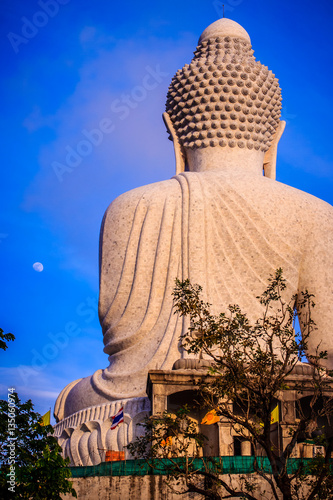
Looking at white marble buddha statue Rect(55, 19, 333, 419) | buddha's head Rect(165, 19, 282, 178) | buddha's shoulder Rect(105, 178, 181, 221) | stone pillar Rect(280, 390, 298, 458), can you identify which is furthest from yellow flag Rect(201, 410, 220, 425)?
buddha's head Rect(165, 19, 282, 178)

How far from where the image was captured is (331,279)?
14047mm

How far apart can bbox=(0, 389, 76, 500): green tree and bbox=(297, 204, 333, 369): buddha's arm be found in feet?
22.7

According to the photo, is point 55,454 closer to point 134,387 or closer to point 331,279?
point 134,387

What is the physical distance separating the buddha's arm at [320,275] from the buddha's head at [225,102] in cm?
276

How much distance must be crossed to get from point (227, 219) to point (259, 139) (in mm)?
2831

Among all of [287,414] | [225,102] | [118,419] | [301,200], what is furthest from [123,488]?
[225,102]

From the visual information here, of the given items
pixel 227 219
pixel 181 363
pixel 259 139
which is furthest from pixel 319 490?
pixel 259 139

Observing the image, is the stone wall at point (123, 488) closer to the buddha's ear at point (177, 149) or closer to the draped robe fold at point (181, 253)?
the draped robe fold at point (181, 253)

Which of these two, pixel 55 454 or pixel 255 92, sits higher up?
pixel 255 92

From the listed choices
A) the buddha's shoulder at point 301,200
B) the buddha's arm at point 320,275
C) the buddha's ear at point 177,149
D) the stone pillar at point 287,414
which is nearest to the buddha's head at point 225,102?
the buddha's ear at point 177,149

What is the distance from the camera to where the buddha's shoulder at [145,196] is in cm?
1464

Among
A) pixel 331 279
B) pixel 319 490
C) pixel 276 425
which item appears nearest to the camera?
pixel 319 490

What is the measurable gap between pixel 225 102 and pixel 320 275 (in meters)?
4.65

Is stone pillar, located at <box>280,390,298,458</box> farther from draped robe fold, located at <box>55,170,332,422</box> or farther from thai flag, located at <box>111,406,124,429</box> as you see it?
draped robe fold, located at <box>55,170,332,422</box>
